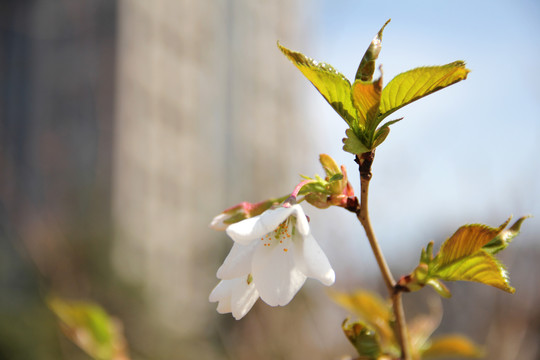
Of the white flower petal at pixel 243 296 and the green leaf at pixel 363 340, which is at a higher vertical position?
the white flower petal at pixel 243 296

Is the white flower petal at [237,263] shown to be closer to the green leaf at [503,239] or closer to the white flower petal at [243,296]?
the white flower petal at [243,296]

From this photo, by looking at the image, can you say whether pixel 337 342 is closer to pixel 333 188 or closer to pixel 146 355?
pixel 146 355

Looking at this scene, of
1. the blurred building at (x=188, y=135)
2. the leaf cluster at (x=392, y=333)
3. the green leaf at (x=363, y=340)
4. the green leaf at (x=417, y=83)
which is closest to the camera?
the green leaf at (x=417, y=83)

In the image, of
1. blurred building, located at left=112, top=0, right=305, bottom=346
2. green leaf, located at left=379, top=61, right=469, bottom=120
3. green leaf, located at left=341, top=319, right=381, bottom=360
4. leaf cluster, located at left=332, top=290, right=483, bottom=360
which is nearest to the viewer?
green leaf, located at left=379, top=61, right=469, bottom=120

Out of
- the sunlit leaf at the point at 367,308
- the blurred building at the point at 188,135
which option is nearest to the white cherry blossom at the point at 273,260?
the sunlit leaf at the point at 367,308

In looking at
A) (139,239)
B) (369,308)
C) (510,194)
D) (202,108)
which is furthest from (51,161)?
(369,308)

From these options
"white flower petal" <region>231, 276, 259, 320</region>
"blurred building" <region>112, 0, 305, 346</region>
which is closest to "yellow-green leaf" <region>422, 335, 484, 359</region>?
"white flower petal" <region>231, 276, 259, 320</region>

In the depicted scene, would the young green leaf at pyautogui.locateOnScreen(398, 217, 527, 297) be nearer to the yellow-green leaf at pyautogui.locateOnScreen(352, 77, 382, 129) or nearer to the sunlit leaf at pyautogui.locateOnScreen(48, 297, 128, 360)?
the yellow-green leaf at pyautogui.locateOnScreen(352, 77, 382, 129)
